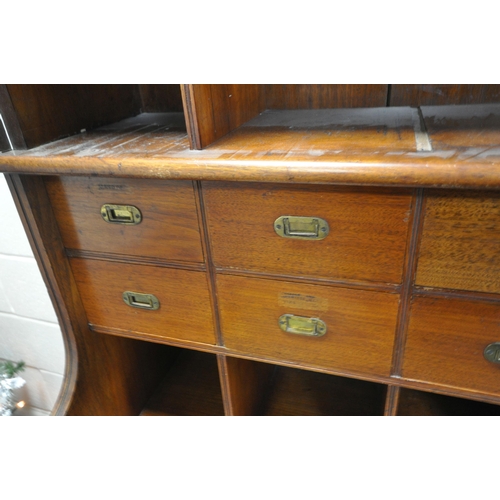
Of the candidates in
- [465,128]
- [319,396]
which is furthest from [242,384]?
[465,128]

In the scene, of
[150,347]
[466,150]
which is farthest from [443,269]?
[150,347]

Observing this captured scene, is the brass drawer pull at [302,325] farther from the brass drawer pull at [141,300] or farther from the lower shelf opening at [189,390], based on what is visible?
the lower shelf opening at [189,390]

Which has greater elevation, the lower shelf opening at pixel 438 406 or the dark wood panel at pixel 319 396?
the lower shelf opening at pixel 438 406

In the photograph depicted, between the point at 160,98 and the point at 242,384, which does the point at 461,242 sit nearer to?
→ the point at 242,384

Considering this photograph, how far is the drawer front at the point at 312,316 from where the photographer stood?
2.18 feet

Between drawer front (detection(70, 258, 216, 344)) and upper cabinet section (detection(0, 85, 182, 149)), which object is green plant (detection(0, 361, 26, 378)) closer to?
drawer front (detection(70, 258, 216, 344))

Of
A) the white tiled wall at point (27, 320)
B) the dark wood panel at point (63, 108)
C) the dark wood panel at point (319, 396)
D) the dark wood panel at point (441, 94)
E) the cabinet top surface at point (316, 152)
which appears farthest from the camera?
the dark wood panel at point (319, 396)

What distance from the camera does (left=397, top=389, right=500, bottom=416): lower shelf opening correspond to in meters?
1.02

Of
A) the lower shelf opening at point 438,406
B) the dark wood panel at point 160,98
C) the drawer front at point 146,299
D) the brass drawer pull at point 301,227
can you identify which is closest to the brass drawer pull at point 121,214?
the drawer front at point 146,299

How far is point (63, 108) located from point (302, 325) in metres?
0.67

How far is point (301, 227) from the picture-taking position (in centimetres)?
62

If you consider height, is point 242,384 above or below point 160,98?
below

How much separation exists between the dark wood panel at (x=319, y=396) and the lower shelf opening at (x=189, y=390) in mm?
183

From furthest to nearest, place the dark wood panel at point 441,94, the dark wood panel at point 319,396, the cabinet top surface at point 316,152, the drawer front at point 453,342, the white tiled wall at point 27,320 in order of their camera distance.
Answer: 1. the dark wood panel at point 319,396
2. the white tiled wall at point 27,320
3. the dark wood panel at point 441,94
4. the drawer front at point 453,342
5. the cabinet top surface at point 316,152
